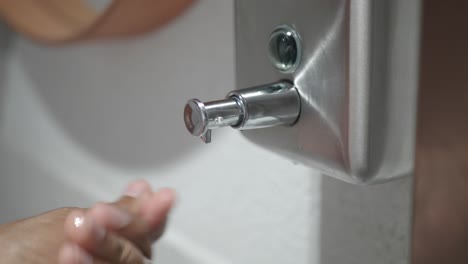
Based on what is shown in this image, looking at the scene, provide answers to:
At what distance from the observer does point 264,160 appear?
494 mm

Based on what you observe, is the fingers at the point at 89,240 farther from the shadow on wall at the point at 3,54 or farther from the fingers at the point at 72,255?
the shadow on wall at the point at 3,54

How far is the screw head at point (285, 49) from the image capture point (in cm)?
33

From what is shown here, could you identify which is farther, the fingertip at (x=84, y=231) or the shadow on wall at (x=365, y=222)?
the shadow on wall at (x=365, y=222)

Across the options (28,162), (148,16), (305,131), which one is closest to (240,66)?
(305,131)

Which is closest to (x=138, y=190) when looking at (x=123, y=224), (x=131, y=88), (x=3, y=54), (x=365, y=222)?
(x=123, y=224)

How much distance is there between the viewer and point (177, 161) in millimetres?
592

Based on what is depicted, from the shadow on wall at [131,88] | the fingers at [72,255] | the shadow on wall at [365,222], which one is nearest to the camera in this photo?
the fingers at [72,255]

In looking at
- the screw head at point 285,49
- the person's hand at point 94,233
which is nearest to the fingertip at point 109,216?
the person's hand at point 94,233

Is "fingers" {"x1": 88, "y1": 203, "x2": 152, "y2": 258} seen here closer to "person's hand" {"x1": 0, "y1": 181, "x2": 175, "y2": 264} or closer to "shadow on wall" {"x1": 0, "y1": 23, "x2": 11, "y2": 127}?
"person's hand" {"x1": 0, "y1": 181, "x2": 175, "y2": 264}

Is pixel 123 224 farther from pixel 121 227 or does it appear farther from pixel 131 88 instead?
pixel 131 88

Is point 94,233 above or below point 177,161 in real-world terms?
above

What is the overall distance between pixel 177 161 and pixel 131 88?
10cm

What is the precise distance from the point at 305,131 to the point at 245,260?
0.23 m

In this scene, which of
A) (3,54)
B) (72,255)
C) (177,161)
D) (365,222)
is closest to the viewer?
(72,255)
